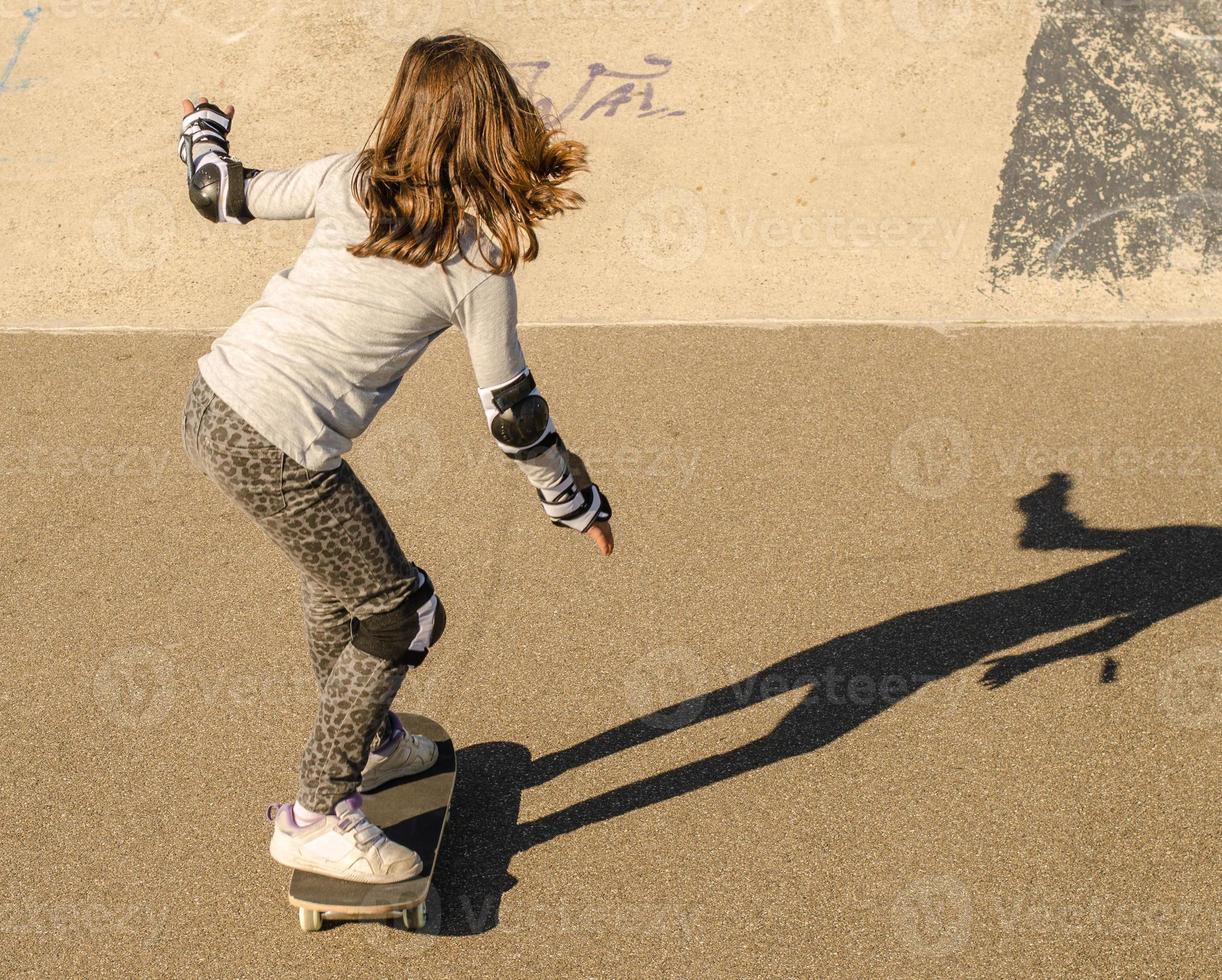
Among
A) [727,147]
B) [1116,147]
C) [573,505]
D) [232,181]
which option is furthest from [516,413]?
[1116,147]

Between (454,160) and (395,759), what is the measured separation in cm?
195

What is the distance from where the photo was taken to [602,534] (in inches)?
132

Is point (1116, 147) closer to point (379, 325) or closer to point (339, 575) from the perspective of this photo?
point (379, 325)

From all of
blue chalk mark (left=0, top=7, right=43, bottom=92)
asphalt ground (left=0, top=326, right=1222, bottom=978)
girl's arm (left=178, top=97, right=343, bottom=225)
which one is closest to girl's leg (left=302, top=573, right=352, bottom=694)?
asphalt ground (left=0, top=326, right=1222, bottom=978)

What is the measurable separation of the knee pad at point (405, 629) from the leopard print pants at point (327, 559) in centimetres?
3

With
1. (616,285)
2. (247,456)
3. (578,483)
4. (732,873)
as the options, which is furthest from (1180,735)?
(616,285)

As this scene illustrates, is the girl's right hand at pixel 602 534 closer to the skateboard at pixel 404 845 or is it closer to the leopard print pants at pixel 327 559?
the leopard print pants at pixel 327 559

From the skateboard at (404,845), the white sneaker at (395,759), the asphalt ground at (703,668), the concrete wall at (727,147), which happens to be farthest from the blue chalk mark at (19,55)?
the white sneaker at (395,759)

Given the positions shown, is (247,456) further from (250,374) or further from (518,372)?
(518,372)

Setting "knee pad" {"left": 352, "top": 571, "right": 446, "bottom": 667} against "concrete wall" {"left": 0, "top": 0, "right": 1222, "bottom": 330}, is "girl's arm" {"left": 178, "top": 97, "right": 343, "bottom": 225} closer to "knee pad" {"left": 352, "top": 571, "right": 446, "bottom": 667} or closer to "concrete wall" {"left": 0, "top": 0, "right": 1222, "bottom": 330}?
"knee pad" {"left": 352, "top": 571, "right": 446, "bottom": 667}

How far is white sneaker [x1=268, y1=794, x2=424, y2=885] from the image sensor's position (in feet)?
11.3

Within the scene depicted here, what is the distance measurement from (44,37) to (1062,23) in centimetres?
709

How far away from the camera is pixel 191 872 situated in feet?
12.2

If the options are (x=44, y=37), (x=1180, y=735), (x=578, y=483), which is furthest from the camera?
(x=44, y=37)
